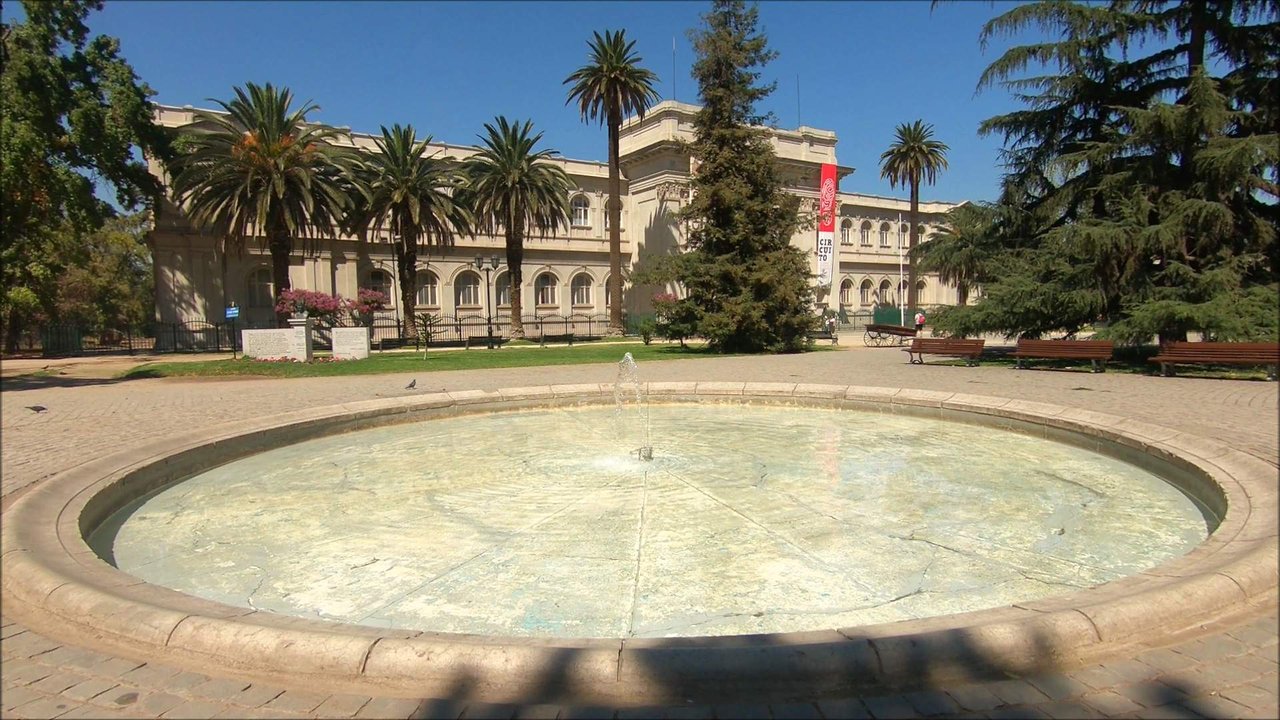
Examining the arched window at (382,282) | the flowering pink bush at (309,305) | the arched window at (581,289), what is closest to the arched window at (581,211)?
the arched window at (581,289)

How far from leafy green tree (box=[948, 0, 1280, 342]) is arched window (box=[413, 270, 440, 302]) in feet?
118

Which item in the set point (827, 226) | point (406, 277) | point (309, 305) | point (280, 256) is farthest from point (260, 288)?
point (827, 226)

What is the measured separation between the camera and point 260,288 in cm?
4062

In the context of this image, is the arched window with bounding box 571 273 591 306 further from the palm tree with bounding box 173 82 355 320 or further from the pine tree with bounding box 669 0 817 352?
the pine tree with bounding box 669 0 817 352

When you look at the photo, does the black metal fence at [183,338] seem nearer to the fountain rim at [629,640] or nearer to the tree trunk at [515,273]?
the tree trunk at [515,273]

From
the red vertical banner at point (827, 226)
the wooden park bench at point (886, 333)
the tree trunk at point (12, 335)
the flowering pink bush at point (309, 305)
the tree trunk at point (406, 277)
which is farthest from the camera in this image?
the red vertical banner at point (827, 226)

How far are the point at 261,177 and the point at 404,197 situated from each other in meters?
6.35

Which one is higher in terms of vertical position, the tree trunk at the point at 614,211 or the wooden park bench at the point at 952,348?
the tree trunk at the point at 614,211

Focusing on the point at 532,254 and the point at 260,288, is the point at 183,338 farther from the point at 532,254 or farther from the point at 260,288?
the point at 532,254

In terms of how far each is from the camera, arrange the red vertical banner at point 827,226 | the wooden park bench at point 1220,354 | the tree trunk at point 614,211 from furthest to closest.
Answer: the tree trunk at point 614,211 < the red vertical banner at point 827,226 < the wooden park bench at point 1220,354

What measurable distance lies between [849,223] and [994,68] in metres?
47.6

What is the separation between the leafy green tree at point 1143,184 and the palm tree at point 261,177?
2700 centimetres

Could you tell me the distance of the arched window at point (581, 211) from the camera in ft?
170

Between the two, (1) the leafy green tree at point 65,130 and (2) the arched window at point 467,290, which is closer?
(1) the leafy green tree at point 65,130
